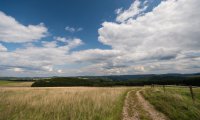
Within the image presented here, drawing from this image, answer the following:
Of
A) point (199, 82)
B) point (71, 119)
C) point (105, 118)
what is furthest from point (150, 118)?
point (199, 82)

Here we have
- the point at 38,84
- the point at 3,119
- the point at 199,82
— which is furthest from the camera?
the point at 38,84

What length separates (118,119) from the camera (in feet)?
30.0

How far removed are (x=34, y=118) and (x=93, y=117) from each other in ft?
9.96

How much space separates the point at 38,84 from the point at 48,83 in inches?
238

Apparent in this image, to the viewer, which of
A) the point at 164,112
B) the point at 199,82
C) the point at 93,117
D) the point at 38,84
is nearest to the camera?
the point at 93,117

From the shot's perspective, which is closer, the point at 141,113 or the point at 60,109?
the point at 141,113

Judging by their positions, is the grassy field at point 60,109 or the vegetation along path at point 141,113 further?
the grassy field at point 60,109

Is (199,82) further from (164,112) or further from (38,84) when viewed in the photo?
(38,84)

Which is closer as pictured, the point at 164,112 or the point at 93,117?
the point at 93,117

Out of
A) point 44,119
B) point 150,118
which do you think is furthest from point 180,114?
point 44,119

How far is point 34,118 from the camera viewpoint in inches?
366

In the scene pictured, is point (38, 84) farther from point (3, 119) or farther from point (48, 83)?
point (3, 119)

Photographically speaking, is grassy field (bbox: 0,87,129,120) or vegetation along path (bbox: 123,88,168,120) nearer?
vegetation along path (bbox: 123,88,168,120)

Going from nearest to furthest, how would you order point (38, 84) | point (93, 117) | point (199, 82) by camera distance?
point (93, 117) → point (199, 82) → point (38, 84)
